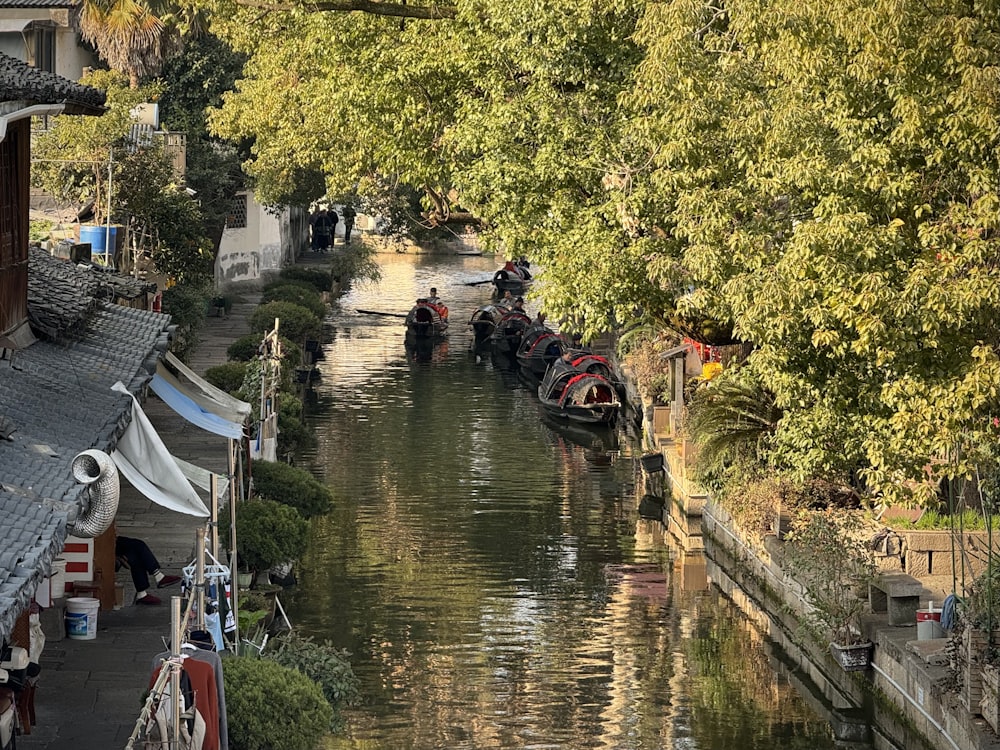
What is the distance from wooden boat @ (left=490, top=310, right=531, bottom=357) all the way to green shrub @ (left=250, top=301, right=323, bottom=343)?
7.08m

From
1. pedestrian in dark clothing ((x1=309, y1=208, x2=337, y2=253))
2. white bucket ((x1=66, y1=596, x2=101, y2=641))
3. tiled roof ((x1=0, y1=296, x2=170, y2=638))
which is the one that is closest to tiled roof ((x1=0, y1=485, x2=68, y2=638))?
tiled roof ((x1=0, y1=296, x2=170, y2=638))

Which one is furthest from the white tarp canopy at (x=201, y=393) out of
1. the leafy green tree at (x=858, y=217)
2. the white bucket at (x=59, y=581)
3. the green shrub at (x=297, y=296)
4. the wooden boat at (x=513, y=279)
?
the wooden boat at (x=513, y=279)

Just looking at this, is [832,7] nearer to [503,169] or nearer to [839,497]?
[503,169]

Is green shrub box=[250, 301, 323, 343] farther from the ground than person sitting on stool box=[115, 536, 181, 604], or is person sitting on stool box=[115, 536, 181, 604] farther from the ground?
green shrub box=[250, 301, 323, 343]

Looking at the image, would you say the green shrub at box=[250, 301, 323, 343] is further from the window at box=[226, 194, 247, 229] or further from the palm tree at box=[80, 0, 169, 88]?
the window at box=[226, 194, 247, 229]

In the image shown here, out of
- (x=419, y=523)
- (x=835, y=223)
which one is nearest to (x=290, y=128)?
(x=419, y=523)

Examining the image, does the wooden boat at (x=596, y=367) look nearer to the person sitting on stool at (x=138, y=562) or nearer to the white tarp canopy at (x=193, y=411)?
the white tarp canopy at (x=193, y=411)

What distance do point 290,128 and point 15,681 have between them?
81.9 ft

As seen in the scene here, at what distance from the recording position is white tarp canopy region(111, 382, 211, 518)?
17.1 meters

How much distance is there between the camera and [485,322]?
176 ft

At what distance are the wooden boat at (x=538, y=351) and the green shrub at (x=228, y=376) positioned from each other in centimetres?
1463

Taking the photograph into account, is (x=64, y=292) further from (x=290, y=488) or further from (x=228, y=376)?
(x=228, y=376)

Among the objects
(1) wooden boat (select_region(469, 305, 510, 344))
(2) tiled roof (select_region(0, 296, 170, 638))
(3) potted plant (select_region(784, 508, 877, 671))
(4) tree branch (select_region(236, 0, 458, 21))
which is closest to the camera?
(2) tiled roof (select_region(0, 296, 170, 638))

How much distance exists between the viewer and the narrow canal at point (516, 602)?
20312mm
